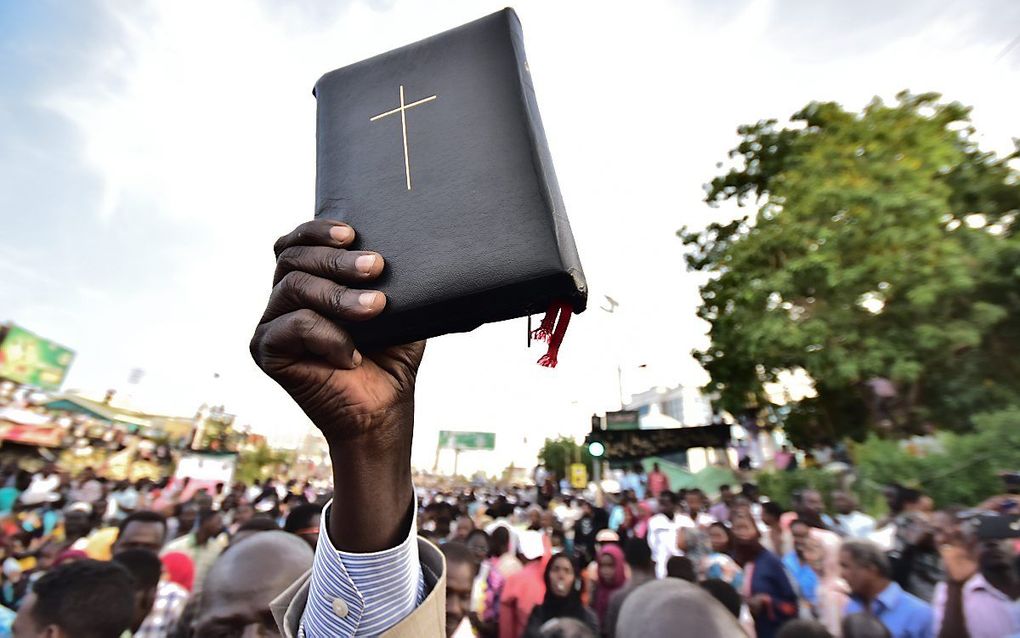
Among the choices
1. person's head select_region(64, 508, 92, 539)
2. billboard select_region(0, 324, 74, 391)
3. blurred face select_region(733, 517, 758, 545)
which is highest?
billboard select_region(0, 324, 74, 391)

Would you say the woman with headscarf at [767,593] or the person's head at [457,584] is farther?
the woman with headscarf at [767,593]

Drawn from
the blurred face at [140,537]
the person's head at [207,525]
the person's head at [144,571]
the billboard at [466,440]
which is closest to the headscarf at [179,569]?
the blurred face at [140,537]

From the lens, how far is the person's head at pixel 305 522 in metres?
4.54

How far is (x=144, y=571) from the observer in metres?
3.89

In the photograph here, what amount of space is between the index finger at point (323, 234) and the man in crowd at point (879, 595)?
5140 mm

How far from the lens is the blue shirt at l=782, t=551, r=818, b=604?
214 inches

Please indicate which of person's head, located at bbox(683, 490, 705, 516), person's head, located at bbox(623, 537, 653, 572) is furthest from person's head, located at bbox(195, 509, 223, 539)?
person's head, located at bbox(683, 490, 705, 516)

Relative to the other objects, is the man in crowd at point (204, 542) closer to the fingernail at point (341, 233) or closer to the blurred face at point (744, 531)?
the blurred face at point (744, 531)

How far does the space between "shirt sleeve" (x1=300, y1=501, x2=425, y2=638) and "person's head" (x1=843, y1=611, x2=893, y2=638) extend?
413cm

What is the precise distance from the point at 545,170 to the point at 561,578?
5.10 metres

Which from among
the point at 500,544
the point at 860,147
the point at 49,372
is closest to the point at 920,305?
the point at 860,147

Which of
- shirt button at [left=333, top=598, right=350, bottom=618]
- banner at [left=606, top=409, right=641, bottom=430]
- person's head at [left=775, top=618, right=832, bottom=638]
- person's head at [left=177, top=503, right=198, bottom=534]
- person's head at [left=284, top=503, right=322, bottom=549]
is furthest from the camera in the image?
banner at [left=606, top=409, right=641, bottom=430]

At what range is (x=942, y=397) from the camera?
1538cm

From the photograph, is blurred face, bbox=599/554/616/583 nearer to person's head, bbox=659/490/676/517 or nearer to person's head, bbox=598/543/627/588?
person's head, bbox=598/543/627/588
